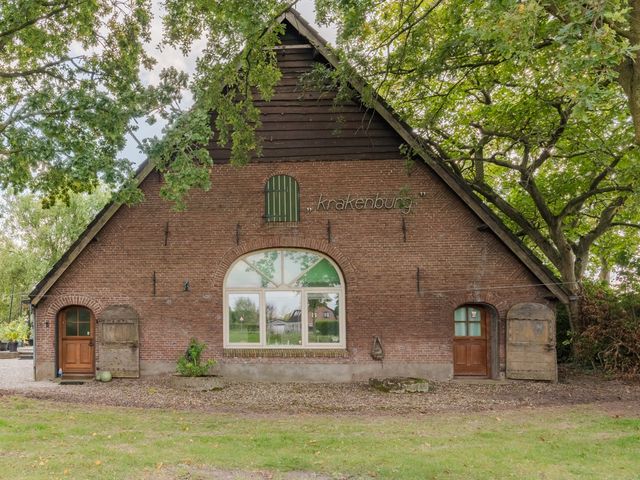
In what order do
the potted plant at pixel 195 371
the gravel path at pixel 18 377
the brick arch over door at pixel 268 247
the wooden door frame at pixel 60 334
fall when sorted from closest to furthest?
the potted plant at pixel 195 371 → the gravel path at pixel 18 377 → the brick arch over door at pixel 268 247 → the wooden door frame at pixel 60 334

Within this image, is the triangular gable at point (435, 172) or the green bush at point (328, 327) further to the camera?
the green bush at point (328, 327)

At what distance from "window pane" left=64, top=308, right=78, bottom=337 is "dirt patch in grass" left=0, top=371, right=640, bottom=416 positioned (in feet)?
4.91

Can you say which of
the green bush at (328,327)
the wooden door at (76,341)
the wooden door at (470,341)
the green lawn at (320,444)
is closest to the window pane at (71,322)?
the wooden door at (76,341)

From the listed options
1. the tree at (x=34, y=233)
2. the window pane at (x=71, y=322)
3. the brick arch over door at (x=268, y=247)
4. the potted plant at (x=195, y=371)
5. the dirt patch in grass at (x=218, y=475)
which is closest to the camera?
the dirt patch in grass at (x=218, y=475)

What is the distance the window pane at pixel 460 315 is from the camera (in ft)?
37.3

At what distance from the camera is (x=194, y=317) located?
442 inches

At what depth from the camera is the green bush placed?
37.1 ft

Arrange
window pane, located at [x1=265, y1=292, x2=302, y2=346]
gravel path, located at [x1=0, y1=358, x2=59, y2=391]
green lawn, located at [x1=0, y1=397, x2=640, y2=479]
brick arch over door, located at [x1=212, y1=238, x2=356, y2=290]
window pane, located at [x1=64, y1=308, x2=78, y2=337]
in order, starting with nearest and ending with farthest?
green lawn, located at [x1=0, y1=397, x2=640, y2=479] < gravel path, located at [x1=0, y1=358, x2=59, y2=391] < brick arch over door, located at [x1=212, y1=238, x2=356, y2=290] < window pane, located at [x1=265, y1=292, x2=302, y2=346] < window pane, located at [x1=64, y1=308, x2=78, y2=337]

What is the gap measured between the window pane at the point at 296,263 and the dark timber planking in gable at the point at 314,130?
240cm

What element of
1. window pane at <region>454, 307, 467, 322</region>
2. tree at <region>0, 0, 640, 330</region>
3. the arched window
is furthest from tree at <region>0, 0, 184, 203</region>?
window pane at <region>454, 307, 467, 322</region>

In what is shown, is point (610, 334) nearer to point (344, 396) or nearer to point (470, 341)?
point (470, 341)

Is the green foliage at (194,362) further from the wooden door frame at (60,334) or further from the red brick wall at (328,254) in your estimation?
the wooden door frame at (60,334)

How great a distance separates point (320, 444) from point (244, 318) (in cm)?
573

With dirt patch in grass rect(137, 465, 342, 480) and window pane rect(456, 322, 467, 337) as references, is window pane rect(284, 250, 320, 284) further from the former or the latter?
dirt patch in grass rect(137, 465, 342, 480)
